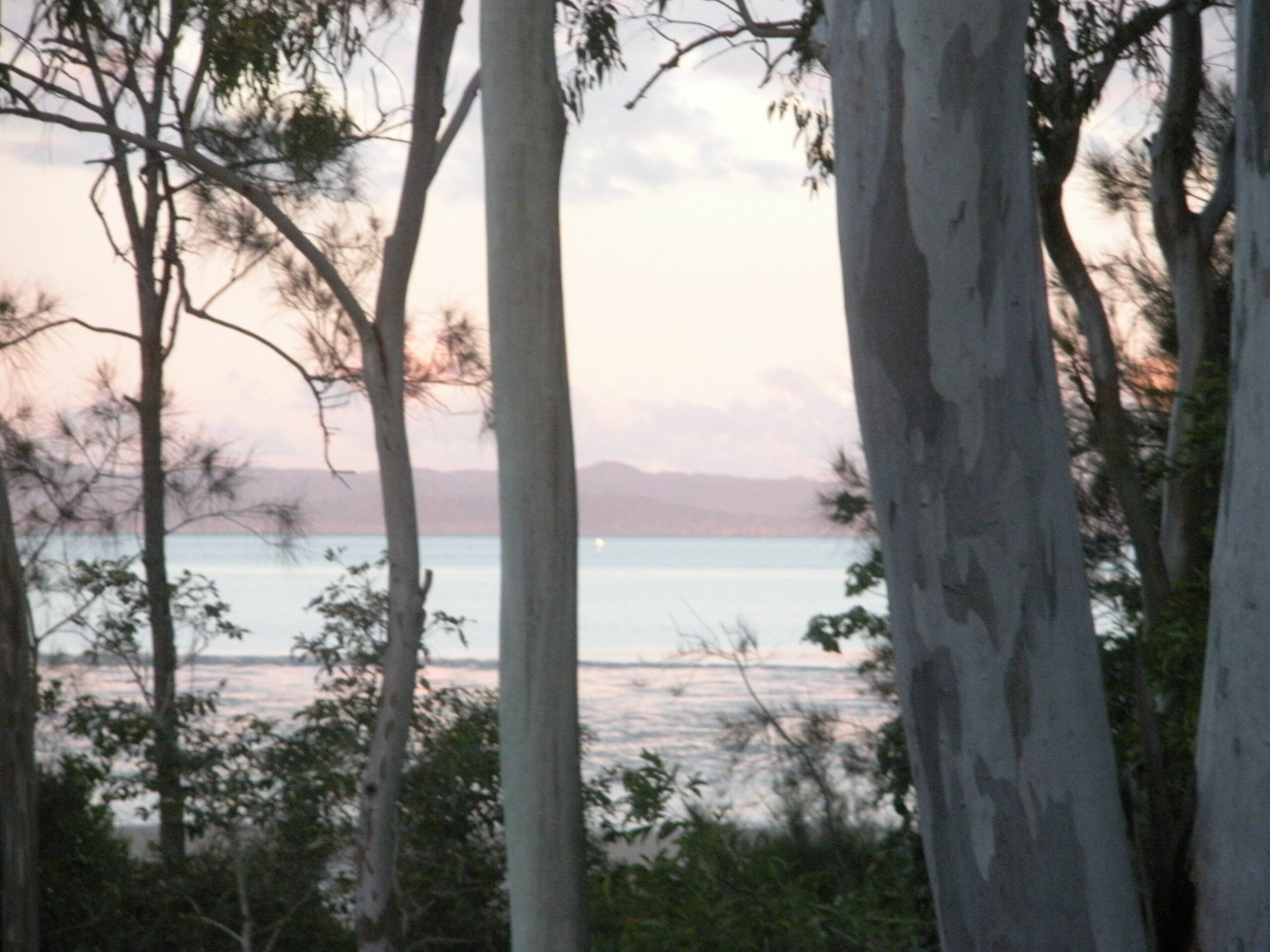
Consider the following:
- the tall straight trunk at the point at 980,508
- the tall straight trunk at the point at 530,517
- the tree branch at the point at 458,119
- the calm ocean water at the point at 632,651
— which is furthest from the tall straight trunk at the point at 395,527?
the tall straight trunk at the point at 980,508

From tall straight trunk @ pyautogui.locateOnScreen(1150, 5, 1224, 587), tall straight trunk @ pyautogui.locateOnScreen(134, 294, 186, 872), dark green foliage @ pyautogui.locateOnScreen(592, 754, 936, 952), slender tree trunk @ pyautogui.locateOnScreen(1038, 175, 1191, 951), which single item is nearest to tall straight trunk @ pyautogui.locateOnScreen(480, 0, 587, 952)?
dark green foliage @ pyautogui.locateOnScreen(592, 754, 936, 952)

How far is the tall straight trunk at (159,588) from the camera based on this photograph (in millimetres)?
5871

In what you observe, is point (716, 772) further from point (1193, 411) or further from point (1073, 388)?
point (1193, 411)

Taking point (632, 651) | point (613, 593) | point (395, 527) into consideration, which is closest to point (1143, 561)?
point (395, 527)

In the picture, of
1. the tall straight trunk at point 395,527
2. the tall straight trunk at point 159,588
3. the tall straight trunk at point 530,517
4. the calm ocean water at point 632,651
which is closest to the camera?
the tall straight trunk at point 530,517

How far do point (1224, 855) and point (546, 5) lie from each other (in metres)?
2.38

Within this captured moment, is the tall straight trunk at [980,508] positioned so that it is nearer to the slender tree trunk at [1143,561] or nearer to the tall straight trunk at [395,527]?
the slender tree trunk at [1143,561]

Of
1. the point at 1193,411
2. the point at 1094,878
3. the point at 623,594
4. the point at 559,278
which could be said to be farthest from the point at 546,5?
the point at 623,594

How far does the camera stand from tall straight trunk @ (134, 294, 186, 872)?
5.87 m

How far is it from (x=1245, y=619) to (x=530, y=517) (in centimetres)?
175

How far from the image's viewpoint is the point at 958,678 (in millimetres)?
1638

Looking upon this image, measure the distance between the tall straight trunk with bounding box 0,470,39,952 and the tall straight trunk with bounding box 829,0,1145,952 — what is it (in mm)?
4479

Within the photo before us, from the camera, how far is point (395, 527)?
208 inches

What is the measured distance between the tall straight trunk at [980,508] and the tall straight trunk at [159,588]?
190 inches
